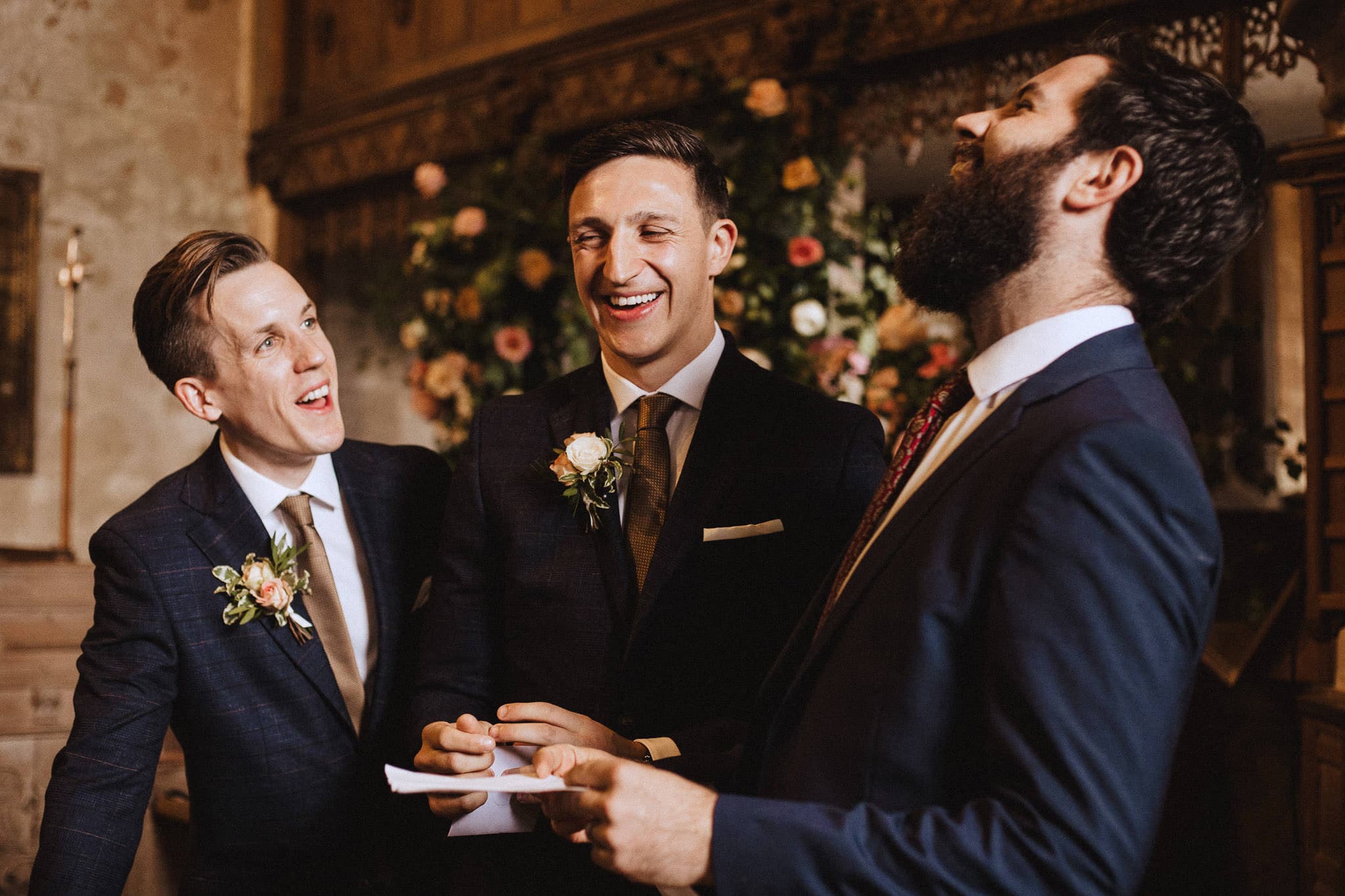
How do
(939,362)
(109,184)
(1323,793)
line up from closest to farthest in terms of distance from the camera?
(1323,793) < (939,362) < (109,184)

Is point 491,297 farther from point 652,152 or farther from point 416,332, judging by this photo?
point 652,152

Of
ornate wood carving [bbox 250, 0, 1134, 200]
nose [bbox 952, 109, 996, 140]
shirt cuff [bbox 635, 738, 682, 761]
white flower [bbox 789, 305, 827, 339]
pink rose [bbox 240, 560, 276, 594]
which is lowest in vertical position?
shirt cuff [bbox 635, 738, 682, 761]

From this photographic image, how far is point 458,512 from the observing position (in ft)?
6.35

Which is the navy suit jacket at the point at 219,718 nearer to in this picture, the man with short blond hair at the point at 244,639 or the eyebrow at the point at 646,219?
the man with short blond hair at the point at 244,639

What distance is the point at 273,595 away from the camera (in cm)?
197

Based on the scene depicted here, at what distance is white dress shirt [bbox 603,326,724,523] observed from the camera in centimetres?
188

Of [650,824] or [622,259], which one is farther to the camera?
[622,259]

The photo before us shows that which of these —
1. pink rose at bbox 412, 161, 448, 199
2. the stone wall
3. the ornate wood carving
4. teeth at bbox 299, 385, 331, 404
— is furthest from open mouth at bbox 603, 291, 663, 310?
the stone wall

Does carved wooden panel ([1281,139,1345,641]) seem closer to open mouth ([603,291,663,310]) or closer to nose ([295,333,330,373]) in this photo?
open mouth ([603,291,663,310])

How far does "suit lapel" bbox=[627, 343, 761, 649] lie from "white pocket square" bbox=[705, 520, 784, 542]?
2 centimetres

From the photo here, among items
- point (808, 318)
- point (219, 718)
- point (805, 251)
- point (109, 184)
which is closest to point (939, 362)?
point (808, 318)

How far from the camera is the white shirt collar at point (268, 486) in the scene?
2.11 m

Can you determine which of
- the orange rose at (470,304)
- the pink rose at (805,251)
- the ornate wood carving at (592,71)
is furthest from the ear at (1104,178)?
the orange rose at (470,304)

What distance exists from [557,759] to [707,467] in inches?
23.5
